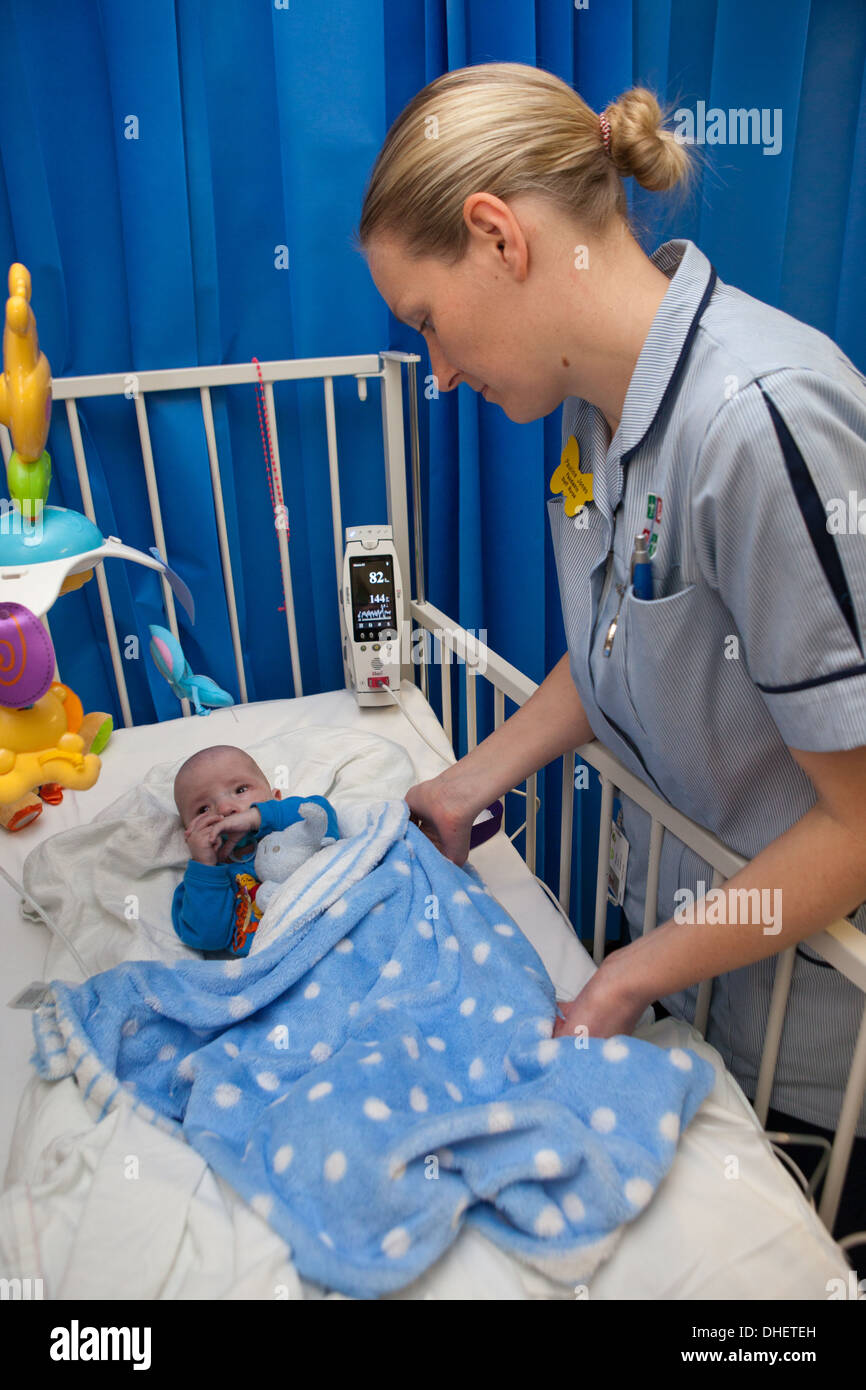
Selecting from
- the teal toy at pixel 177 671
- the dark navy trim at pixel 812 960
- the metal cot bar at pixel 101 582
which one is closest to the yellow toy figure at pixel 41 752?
the teal toy at pixel 177 671

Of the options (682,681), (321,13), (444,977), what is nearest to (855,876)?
(682,681)

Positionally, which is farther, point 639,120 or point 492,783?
point 492,783

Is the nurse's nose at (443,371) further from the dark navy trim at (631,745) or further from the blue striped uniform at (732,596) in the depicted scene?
the dark navy trim at (631,745)

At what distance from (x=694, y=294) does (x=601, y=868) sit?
2.15ft

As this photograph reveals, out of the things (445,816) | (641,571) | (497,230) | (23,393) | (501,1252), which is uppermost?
(497,230)

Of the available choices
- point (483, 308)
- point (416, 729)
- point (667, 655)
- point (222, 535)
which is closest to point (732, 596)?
point (667, 655)

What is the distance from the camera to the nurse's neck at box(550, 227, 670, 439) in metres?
0.78

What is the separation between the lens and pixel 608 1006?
A: 2.64 ft

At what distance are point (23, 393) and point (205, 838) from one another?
0.64 meters

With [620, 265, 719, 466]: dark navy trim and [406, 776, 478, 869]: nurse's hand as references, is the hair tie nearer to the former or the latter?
[620, 265, 719, 466]: dark navy trim

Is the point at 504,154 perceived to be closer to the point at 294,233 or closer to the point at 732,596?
the point at 732,596
